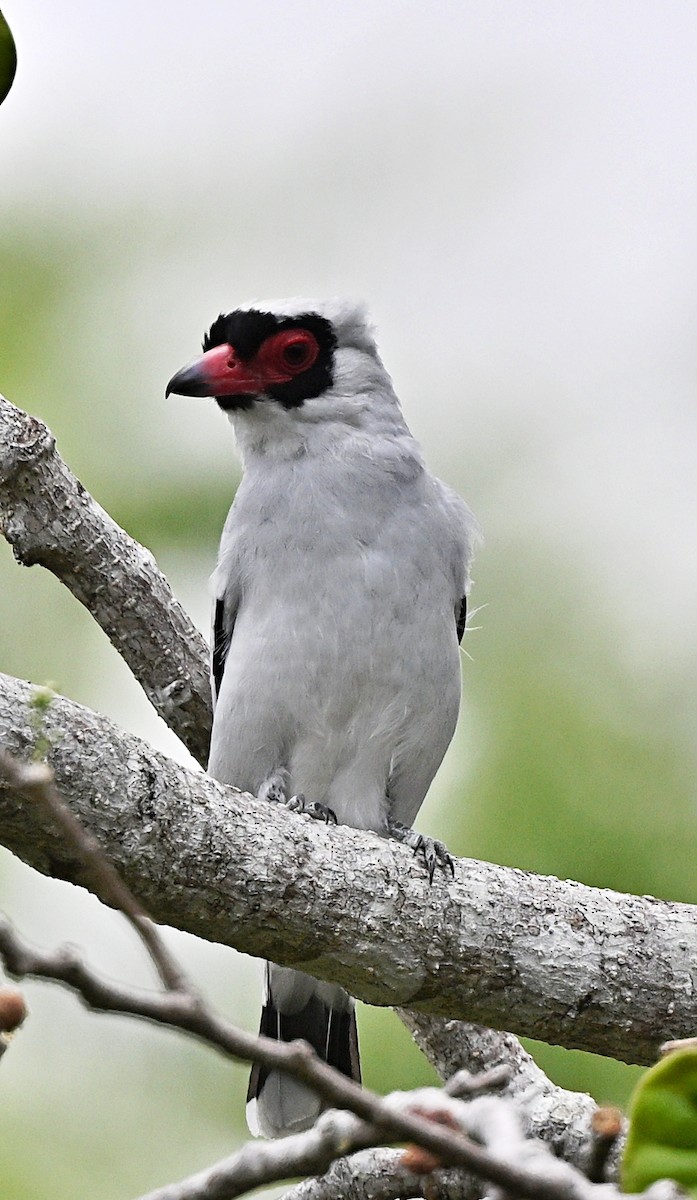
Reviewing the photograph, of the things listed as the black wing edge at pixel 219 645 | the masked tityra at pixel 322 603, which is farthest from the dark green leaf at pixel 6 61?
the black wing edge at pixel 219 645

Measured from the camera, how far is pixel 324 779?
3.11 metres

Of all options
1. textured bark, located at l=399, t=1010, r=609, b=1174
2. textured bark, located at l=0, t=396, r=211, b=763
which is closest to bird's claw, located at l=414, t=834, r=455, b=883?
textured bark, located at l=399, t=1010, r=609, b=1174

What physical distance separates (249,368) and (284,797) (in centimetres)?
102

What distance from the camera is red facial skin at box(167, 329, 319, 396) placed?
3.25 m

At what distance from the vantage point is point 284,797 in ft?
10.2

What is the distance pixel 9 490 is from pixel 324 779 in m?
0.98

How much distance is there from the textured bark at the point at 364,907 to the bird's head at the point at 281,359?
1258 mm

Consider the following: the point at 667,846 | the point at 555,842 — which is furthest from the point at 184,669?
the point at 667,846

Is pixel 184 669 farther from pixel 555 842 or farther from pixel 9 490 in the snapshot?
pixel 555 842

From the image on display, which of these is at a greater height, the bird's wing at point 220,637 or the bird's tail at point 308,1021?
the bird's wing at point 220,637

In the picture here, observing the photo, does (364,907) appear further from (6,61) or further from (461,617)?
(6,61)

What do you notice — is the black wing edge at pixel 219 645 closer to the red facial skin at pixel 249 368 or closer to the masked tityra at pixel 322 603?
the masked tityra at pixel 322 603

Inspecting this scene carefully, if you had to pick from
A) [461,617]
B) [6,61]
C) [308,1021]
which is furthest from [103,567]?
[6,61]

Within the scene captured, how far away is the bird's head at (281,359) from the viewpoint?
10.7ft
